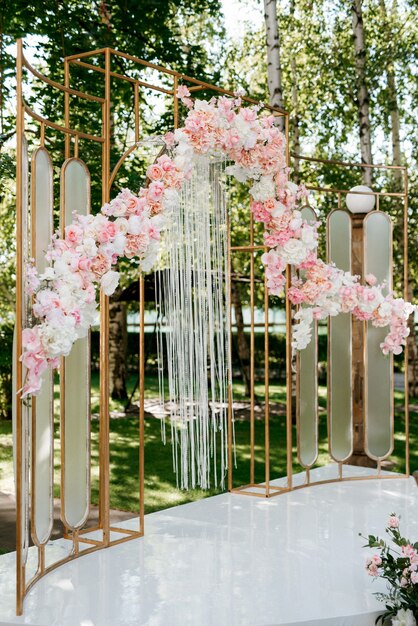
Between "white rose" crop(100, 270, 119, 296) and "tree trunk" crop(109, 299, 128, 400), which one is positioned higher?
"white rose" crop(100, 270, 119, 296)

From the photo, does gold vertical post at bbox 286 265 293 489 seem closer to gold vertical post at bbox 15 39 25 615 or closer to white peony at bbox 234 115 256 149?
white peony at bbox 234 115 256 149

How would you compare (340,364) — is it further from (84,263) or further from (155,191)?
(84,263)

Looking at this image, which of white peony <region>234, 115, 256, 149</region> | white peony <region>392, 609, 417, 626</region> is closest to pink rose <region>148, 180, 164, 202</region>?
white peony <region>234, 115, 256, 149</region>

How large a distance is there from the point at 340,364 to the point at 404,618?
2667 mm

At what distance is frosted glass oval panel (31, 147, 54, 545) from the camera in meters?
3.06

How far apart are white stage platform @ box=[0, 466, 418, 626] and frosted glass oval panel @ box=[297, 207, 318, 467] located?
0.54m

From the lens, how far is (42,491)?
312cm

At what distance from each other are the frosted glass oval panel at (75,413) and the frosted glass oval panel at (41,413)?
25 centimetres

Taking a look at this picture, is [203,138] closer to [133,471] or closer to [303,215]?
[303,215]

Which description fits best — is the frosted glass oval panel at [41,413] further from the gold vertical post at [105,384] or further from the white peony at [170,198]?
the white peony at [170,198]

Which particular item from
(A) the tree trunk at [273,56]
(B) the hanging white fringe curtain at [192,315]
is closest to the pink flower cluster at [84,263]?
(B) the hanging white fringe curtain at [192,315]

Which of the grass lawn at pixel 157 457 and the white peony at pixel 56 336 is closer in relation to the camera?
the white peony at pixel 56 336

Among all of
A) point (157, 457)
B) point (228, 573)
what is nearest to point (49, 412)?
point (228, 573)

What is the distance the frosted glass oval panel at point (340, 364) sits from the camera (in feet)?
16.9
